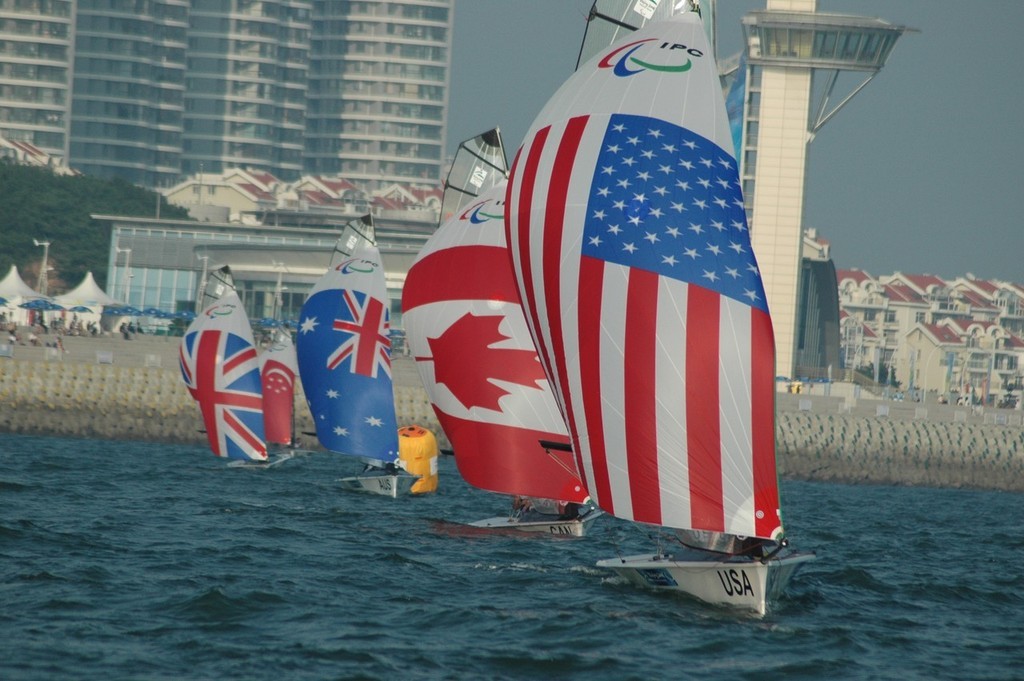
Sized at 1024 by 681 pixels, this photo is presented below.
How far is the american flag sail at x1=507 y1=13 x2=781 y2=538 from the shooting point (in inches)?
603

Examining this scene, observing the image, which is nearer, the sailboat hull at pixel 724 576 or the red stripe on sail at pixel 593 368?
the sailboat hull at pixel 724 576

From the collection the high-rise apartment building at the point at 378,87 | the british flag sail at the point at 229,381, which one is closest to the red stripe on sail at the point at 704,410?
the british flag sail at the point at 229,381

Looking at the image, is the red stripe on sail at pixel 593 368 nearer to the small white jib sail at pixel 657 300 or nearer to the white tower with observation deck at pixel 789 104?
the small white jib sail at pixel 657 300

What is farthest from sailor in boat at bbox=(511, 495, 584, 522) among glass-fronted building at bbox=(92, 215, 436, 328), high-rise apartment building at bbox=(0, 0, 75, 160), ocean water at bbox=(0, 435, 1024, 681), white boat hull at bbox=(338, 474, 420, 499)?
high-rise apartment building at bbox=(0, 0, 75, 160)

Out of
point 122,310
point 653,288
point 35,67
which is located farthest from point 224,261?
point 35,67

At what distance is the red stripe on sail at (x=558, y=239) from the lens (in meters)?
16.1

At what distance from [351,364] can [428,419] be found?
20622 millimetres

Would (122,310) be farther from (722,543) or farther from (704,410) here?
(704,410)

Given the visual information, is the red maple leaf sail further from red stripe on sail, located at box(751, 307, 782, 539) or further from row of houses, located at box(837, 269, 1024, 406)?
row of houses, located at box(837, 269, 1024, 406)

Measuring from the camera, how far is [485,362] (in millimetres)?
21500

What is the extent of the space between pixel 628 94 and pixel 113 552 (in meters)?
8.51

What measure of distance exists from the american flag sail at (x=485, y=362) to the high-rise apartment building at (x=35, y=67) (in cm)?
13493

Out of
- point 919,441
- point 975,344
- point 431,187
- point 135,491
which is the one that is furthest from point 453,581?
point 431,187

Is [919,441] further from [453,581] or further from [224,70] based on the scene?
[224,70]
